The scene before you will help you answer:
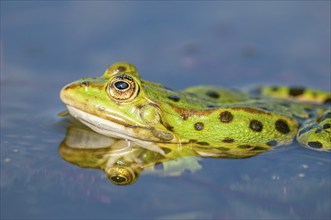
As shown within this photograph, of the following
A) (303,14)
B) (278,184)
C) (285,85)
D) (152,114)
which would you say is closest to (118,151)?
(152,114)

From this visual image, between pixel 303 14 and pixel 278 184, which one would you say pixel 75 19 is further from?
pixel 278 184

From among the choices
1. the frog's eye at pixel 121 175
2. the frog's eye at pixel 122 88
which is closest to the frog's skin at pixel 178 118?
the frog's eye at pixel 122 88

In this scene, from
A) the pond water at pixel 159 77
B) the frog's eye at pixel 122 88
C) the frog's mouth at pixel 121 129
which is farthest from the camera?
the frog's mouth at pixel 121 129

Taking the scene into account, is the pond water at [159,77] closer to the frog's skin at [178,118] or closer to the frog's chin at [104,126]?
the frog's skin at [178,118]

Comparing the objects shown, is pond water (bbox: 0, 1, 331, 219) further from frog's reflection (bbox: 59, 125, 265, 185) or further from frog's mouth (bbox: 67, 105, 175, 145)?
frog's mouth (bbox: 67, 105, 175, 145)

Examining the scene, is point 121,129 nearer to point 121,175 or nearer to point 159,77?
point 121,175

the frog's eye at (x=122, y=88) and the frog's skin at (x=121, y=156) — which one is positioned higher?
the frog's eye at (x=122, y=88)
